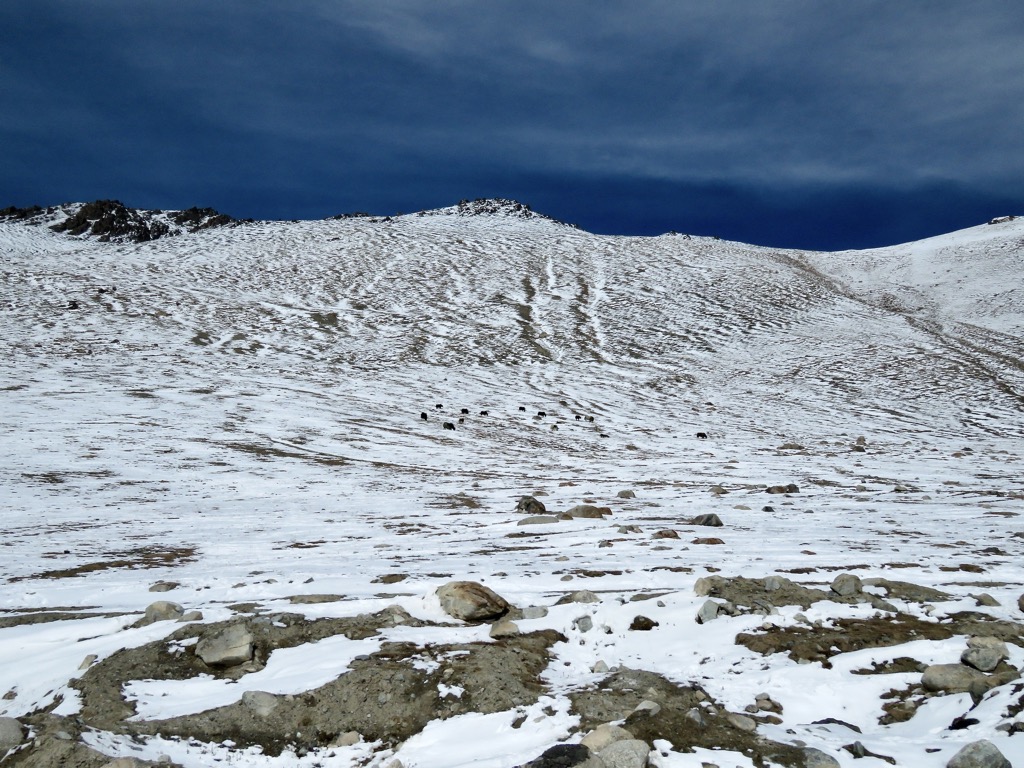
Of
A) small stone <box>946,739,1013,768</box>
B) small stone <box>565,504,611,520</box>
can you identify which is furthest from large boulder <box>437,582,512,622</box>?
small stone <box>565,504,611,520</box>

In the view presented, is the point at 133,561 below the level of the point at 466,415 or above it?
below

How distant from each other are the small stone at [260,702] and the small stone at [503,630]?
200cm

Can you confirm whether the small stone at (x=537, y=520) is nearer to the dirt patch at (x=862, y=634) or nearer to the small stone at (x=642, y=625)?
the small stone at (x=642, y=625)

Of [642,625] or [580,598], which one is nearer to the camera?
[642,625]

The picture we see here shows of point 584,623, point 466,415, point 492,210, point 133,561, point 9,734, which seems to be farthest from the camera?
point 492,210

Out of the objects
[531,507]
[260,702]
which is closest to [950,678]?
[260,702]

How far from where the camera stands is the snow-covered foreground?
552cm

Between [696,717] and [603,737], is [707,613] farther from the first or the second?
[603,737]

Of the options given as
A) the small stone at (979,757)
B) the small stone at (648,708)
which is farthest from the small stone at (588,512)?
the small stone at (979,757)

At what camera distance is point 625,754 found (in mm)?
4340

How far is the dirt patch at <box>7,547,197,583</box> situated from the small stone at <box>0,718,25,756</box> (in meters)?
4.70

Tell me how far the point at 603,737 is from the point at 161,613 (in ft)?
15.5

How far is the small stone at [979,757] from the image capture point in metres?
4.00

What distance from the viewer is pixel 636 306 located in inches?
2215
